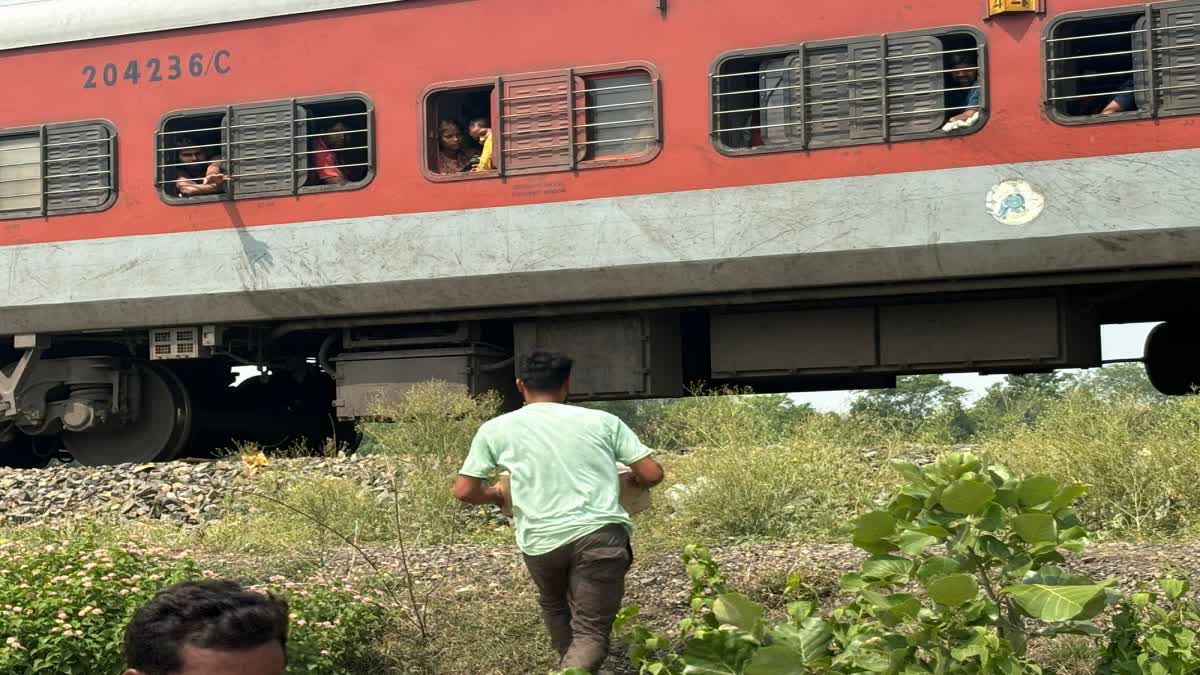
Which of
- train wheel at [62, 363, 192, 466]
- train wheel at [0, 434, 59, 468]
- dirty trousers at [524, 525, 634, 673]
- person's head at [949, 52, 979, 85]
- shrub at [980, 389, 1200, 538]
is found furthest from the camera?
train wheel at [0, 434, 59, 468]

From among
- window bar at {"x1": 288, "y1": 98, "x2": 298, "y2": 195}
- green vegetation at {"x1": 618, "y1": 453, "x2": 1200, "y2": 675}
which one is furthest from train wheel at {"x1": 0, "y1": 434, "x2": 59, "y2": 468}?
green vegetation at {"x1": 618, "y1": 453, "x2": 1200, "y2": 675}

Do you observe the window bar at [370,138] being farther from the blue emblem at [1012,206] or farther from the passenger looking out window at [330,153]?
the blue emblem at [1012,206]

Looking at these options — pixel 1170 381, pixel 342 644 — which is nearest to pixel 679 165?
pixel 1170 381

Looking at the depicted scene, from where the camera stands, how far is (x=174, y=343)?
11.8m

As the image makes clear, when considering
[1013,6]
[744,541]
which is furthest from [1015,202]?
Result: [744,541]

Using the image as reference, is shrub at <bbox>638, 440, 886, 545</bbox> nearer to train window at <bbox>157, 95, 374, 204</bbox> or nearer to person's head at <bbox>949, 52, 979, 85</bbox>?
person's head at <bbox>949, 52, 979, 85</bbox>

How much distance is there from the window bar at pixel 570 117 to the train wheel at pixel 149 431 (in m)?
4.17

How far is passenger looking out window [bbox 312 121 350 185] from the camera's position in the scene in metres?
11.3

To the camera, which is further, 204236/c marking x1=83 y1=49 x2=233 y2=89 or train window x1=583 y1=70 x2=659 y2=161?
204236/c marking x1=83 y1=49 x2=233 y2=89

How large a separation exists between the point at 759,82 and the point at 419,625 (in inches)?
214

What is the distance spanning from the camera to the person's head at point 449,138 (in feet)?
36.4

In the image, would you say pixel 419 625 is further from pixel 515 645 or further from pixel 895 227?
pixel 895 227

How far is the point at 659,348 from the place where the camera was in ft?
36.1

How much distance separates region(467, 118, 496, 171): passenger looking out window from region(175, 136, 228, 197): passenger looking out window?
194 cm
